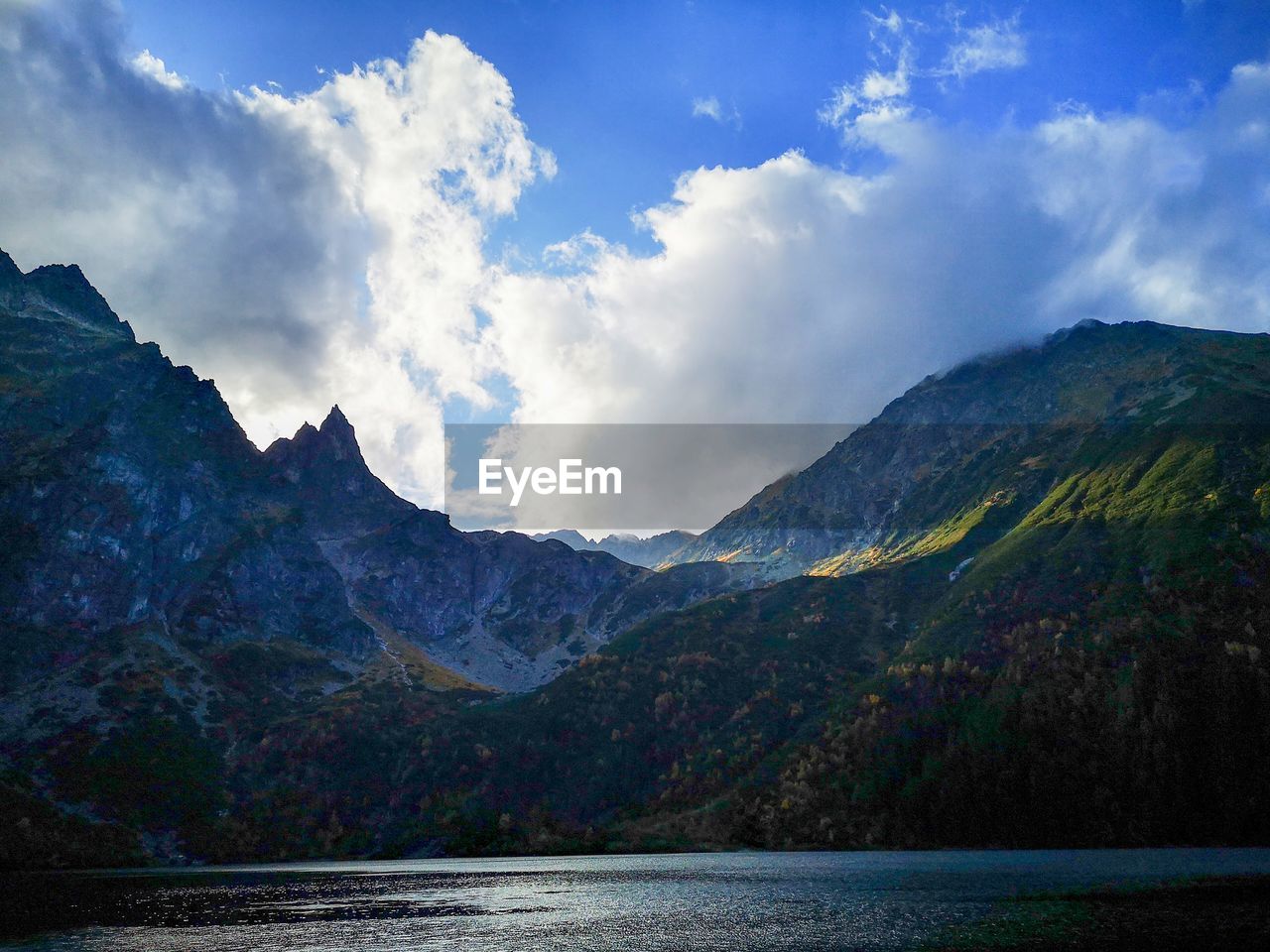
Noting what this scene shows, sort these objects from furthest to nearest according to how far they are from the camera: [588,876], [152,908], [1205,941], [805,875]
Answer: [588,876]
[805,875]
[152,908]
[1205,941]

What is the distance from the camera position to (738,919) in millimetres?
108938

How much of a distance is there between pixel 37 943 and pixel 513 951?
51.7m

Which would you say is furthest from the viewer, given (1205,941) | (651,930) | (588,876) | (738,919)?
(588,876)

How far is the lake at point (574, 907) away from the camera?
94188mm

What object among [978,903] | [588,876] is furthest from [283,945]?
[588,876]

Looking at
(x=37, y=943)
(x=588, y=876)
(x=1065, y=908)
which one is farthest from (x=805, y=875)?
(x=37, y=943)

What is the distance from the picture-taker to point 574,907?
129 metres

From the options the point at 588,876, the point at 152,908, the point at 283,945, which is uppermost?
the point at 283,945

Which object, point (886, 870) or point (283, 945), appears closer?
point (283, 945)

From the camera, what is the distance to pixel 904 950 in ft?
261

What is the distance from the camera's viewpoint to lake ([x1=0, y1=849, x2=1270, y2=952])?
9419 centimetres

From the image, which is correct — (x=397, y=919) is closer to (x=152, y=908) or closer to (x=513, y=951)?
(x=513, y=951)

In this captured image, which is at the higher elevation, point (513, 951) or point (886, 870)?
point (513, 951)

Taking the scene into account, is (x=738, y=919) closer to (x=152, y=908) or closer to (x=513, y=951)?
(x=513, y=951)
